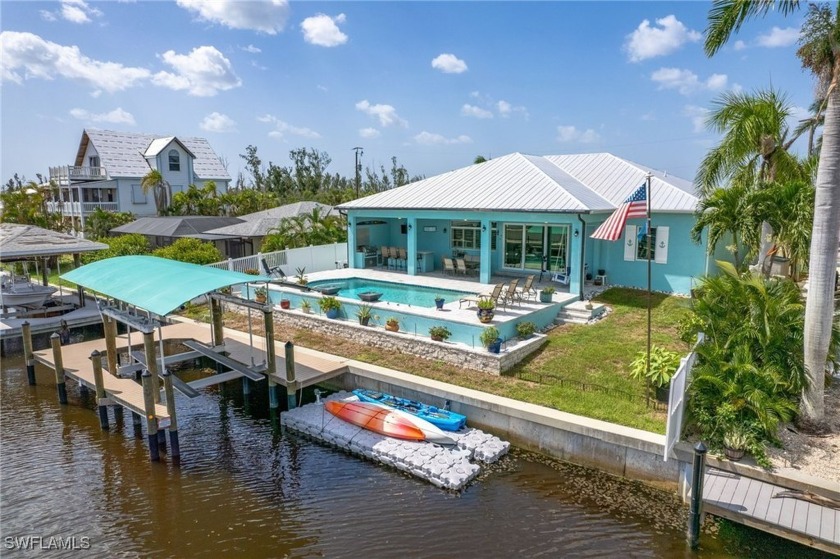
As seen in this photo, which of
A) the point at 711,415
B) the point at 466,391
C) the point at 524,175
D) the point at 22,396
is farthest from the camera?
the point at 524,175

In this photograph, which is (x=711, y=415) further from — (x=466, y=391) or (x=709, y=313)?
(x=466, y=391)

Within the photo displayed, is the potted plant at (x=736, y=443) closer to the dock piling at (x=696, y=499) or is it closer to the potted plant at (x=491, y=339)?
the dock piling at (x=696, y=499)

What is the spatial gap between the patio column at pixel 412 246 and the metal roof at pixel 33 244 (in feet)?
41.8

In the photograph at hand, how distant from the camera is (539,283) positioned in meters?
20.0

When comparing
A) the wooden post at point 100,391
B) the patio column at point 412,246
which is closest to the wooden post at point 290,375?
the wooden post at point 100,391

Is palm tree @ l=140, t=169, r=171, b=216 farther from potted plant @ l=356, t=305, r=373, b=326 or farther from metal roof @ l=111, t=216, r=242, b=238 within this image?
potted plant @ l=356, t=305, r=373, b=326

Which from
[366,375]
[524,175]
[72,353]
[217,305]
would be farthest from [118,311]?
[524,175]

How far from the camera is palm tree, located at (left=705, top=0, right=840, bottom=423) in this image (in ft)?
29.7

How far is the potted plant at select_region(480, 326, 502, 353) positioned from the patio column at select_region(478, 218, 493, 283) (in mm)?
6854

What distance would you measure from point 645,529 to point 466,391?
4585 millimetres

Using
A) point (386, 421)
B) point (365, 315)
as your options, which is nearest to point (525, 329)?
point (365, 315)

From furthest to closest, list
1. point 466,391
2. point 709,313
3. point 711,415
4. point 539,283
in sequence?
point 539,283
point 466,391
point 709,313
point 711,415

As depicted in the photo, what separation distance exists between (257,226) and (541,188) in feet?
50.1

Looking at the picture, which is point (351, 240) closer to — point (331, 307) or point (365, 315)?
point (331, 307)
